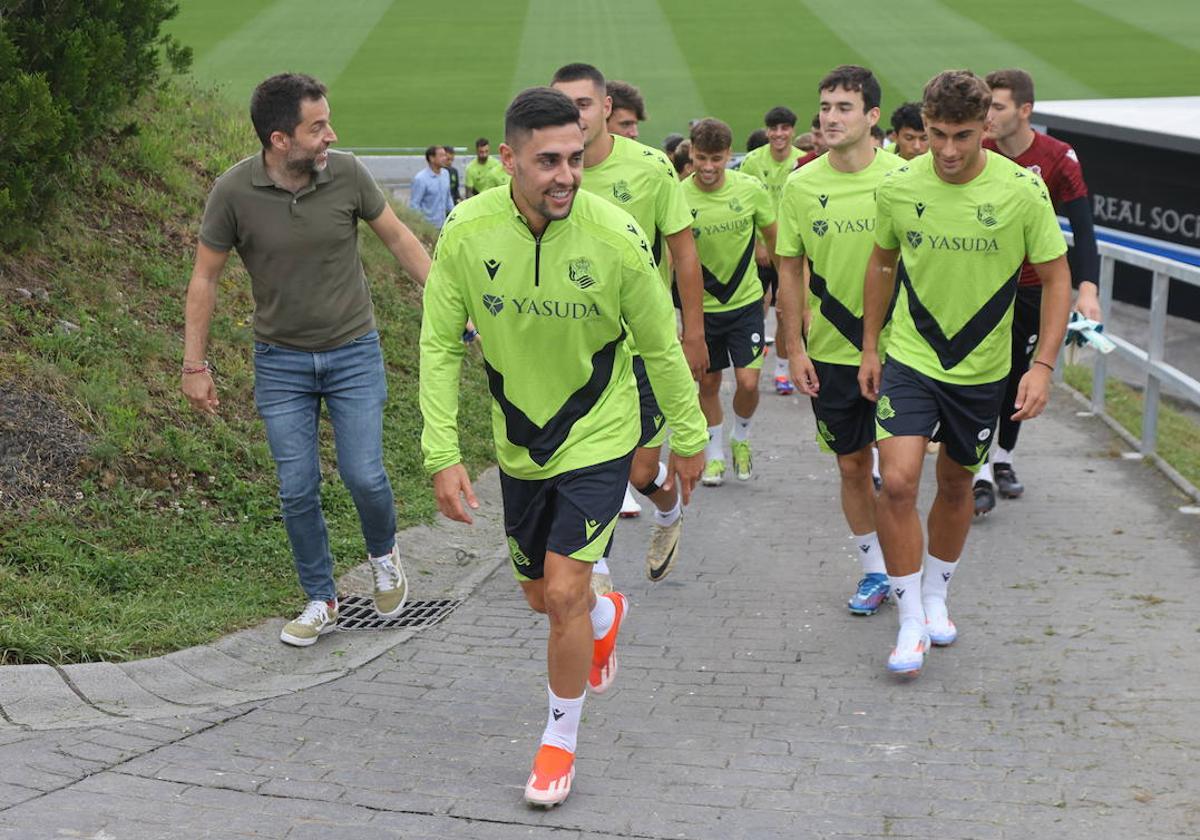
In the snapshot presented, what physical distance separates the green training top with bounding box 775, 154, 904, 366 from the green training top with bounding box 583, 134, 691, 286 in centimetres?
55

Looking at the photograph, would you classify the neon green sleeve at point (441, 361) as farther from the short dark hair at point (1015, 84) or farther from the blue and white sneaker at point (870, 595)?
the short dark hair at point (1015, 84)

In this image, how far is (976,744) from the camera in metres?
5.52

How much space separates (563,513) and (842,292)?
2.68m

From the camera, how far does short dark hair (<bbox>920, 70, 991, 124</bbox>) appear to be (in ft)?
19.7

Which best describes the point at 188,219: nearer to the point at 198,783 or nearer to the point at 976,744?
the point at 198,783

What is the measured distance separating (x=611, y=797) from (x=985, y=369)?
7.96 ft

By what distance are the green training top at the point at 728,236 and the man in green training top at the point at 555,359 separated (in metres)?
4.28

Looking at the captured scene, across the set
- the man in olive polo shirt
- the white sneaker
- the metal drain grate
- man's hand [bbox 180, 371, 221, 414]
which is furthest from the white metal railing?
man's hand [bbox 180, 371, 221, 414]

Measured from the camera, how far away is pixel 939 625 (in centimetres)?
668

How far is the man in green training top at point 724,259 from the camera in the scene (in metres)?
9.56

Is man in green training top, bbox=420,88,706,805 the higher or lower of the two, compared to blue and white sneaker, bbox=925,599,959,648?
higher

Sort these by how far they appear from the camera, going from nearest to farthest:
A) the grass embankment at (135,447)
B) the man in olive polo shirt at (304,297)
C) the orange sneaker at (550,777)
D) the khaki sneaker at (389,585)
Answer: the orange sneaker at (550,777) < the man in olive polo shirt at (304,297) < the grass embankment at (135,447) < the khaki sneaker at (389,585)

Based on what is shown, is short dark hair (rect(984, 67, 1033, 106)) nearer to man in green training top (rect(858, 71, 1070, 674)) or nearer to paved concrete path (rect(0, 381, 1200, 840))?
man in green training top (rect(858, 71, 1070, 674))

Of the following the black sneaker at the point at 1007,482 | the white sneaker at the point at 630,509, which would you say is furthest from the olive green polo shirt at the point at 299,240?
the black sneaker at the point at 1007,482
